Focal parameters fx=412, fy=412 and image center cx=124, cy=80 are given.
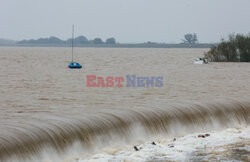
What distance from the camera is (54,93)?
853 inches

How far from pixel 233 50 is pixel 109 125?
126ft

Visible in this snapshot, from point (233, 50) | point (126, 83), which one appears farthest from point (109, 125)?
point (233, 50)

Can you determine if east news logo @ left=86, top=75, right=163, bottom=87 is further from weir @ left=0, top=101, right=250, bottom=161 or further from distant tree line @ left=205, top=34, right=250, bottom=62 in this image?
distant tree line @ left=205, top=34, right=250, bottom=62

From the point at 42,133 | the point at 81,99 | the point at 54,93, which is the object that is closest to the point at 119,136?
the point at 42,133

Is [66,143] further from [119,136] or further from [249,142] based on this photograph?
[249,142]

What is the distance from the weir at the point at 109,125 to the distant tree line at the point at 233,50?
31266 mm

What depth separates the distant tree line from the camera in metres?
47.2

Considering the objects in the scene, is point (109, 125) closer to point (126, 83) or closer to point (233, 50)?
point (126, 83)

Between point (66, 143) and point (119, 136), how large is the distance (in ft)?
6.15

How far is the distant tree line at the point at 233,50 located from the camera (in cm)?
4716

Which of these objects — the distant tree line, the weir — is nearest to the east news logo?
the weir

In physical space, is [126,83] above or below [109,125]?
below

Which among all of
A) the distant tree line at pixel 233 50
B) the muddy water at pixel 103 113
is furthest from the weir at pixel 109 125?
the distant tree line at pixel 233 50

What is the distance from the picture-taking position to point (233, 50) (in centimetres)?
4869
